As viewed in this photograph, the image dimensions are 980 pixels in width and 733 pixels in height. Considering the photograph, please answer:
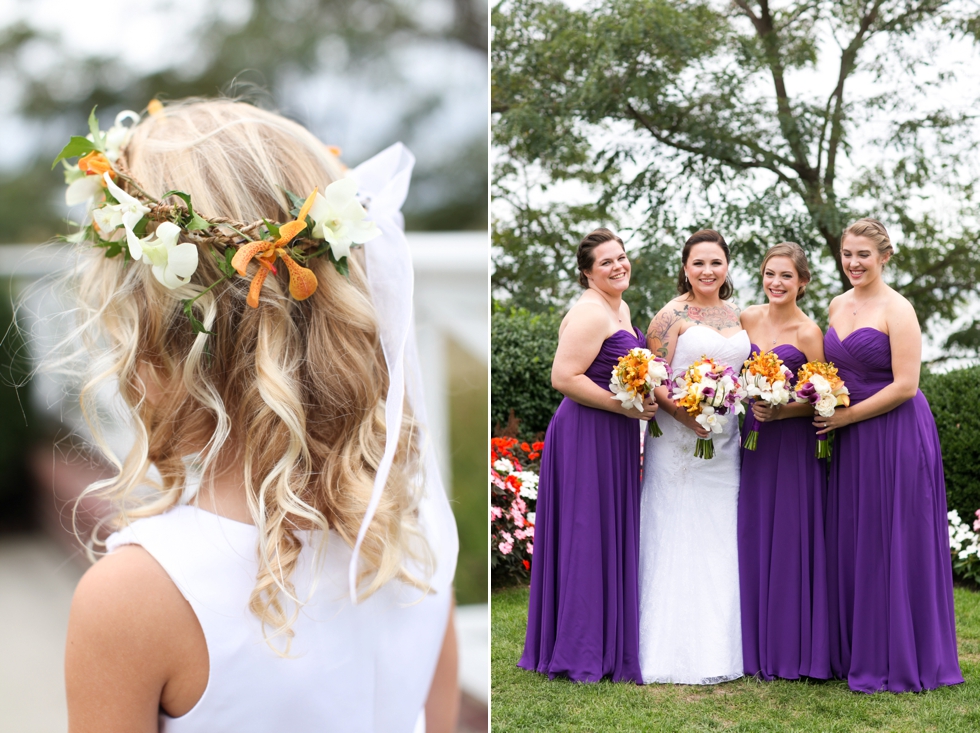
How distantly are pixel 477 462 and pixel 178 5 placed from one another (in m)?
5.59

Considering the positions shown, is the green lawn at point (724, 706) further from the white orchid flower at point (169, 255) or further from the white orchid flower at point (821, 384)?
the white orchid flower at point (169, 255)

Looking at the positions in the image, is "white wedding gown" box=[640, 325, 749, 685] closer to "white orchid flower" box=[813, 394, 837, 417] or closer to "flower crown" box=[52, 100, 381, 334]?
"white orchid flower" box=[813, 394, 837, 417]

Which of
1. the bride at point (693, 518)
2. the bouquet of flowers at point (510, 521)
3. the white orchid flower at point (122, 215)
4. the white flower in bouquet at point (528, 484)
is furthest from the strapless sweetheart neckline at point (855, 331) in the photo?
the white orchid flower at point (122, 215)

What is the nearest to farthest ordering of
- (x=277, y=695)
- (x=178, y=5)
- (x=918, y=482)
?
1. (x=277, y=695)
2. (x=918, y=482)
3. (x=178, y=5)

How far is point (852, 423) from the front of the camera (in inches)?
148

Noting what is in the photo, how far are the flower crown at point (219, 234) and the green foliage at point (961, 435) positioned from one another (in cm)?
517

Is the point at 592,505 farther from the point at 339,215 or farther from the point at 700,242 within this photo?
the point at 339,215

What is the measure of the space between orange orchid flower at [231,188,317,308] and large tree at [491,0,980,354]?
16.6 ft

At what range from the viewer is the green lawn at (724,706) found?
3.41 m

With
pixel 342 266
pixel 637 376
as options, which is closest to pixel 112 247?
pixel 342 266

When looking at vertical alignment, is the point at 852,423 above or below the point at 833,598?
above

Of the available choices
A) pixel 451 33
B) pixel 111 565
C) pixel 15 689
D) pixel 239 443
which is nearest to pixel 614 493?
pixel 239 443

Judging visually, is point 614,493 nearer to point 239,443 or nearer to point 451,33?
point 239,443

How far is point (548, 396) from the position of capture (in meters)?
6.04
